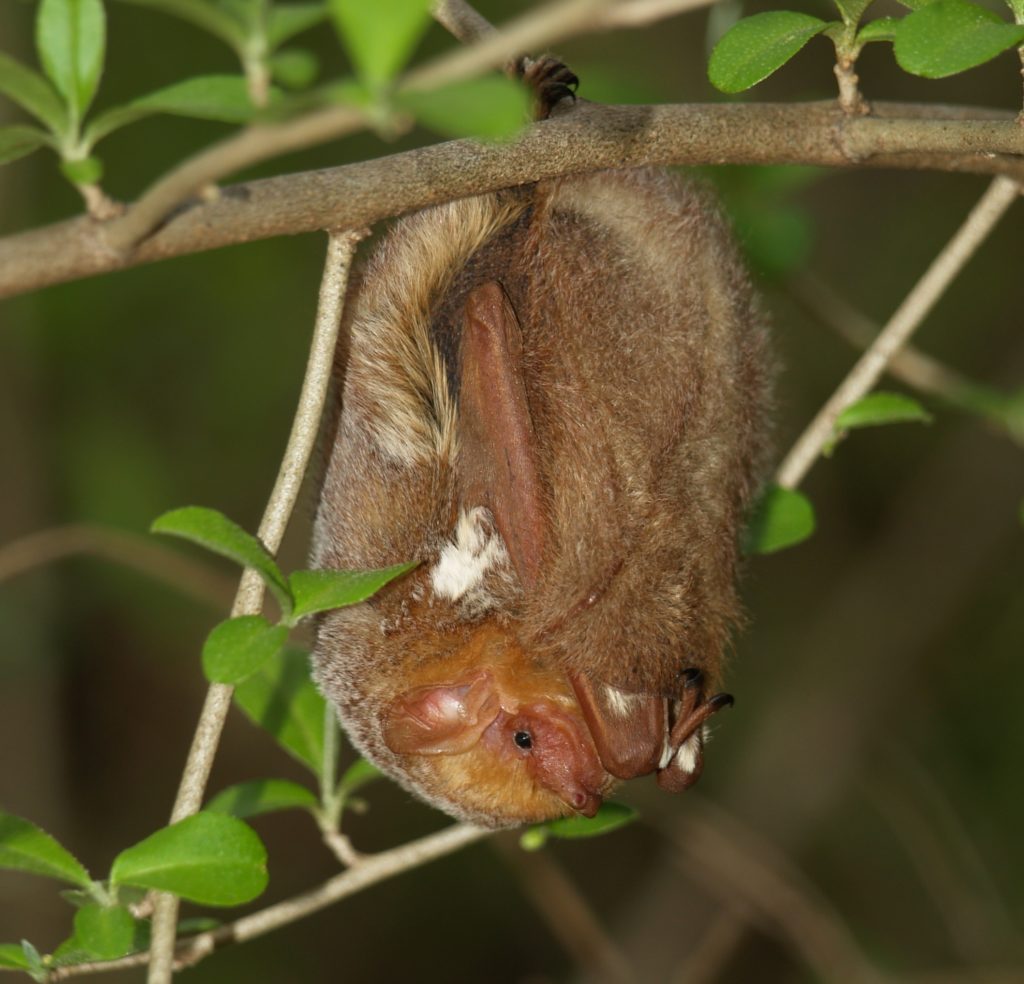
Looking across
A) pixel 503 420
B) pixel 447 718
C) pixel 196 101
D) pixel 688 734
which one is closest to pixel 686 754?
pixel 688 734

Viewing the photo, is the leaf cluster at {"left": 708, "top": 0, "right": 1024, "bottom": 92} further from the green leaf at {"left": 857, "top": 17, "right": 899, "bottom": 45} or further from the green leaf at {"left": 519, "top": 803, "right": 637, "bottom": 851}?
the green leaf at {"left": 519, "top": 803, "right": 637, "bottom": 851}

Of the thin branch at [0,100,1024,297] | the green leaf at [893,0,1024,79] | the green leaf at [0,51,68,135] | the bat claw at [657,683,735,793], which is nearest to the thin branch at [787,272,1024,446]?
the thin branch at [0,100,1024,297]

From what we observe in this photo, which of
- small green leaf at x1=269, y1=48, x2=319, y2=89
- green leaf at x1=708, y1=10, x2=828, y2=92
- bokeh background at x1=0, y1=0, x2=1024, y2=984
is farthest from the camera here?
bokeh background at x1=0, y1=0, x2=1024, y2=984

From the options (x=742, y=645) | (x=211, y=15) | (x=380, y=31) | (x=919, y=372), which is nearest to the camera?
(x=380, y=31)

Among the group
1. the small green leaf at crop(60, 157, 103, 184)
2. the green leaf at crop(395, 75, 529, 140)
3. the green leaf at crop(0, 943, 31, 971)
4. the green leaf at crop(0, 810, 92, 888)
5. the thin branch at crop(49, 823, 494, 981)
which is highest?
the green leaf at crop(395, 75, 529, 140)

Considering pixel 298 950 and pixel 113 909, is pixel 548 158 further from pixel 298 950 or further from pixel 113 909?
pixel 298 950

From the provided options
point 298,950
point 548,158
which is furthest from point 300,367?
point 548,158

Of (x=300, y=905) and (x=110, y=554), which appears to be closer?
(x=300, y=905)

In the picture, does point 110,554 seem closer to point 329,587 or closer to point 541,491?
point 541,491

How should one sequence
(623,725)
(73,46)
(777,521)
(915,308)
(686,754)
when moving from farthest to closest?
1. (777,521)
2. (915,308)
3. (686,754)
4. (623,725)
5. (73,46)
